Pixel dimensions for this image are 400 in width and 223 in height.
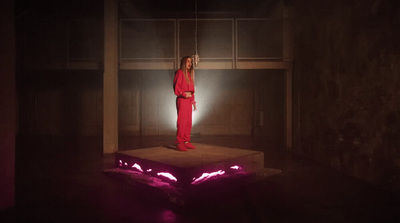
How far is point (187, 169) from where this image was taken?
364 centimetres

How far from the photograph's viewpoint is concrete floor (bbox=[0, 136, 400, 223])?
9.89 feet

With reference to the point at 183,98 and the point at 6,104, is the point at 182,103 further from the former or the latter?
the point at 6,104

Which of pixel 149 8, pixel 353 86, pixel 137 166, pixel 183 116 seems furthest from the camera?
pixel 149 8

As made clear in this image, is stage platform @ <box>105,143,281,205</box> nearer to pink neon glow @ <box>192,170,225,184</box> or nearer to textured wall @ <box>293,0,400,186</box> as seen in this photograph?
pink neon glow @ <box>192,170,225,184</box>

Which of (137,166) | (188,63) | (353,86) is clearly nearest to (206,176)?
(137,166)

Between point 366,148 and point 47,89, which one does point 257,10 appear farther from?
point 47,89

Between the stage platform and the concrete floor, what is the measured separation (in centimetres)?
17

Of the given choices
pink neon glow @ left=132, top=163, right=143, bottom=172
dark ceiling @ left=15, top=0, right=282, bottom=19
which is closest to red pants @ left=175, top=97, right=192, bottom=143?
pink neon glow @ left=132, top=163, right=143, bottom=172

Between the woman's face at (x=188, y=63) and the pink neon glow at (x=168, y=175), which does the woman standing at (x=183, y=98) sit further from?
the pink neon glow at (x=168, y=175)

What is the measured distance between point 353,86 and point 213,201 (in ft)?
10.4

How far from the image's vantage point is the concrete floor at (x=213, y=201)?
3016 mm

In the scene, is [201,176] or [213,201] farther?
[201,176]

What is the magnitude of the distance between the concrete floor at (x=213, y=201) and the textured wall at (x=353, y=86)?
49 cm

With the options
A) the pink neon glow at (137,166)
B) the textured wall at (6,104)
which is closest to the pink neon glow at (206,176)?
the pink neon glow at (137,166)
